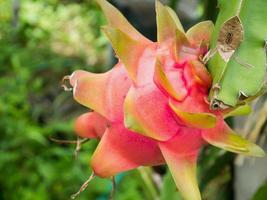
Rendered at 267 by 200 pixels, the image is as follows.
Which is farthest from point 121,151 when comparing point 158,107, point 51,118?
point 51,118

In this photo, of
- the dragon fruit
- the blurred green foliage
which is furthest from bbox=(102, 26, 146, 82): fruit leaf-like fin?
the blurred green foliage

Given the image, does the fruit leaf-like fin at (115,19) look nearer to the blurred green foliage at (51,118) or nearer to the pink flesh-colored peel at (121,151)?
the pink flesh-colored peel at (121,151)

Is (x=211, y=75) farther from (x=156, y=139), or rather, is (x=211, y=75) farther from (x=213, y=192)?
(x=213, y=192)

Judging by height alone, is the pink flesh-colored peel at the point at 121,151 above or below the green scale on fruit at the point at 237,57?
below

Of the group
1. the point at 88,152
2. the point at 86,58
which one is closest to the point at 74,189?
the point at 88,152

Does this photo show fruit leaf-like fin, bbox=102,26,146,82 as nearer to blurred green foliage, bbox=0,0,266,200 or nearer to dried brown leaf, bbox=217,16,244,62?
dried brown leaf, bbox=217,16,244,62

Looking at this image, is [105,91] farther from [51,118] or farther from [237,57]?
[51,118]

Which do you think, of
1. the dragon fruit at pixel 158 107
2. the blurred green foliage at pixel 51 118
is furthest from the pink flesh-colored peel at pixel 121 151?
the blurred green foliage at pixel 51 118
